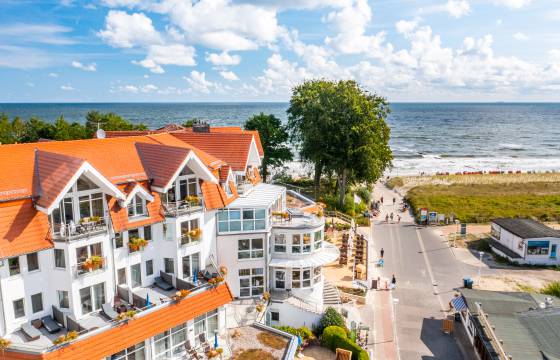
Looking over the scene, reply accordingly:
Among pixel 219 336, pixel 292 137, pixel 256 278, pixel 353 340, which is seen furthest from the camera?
pixel 292 137

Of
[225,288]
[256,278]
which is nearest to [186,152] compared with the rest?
[225,288]

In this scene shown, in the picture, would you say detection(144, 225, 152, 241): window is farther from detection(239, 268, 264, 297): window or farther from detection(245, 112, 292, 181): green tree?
detection(245, 112, 292, 181): green tree

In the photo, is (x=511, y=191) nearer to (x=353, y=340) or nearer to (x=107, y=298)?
(x=353, y=340)

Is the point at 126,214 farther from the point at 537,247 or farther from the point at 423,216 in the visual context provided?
the point at 423,216

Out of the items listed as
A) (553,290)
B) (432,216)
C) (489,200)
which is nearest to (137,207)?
(553,290)

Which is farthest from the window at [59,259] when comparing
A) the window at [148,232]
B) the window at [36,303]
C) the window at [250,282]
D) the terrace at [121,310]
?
the window at [250,282]

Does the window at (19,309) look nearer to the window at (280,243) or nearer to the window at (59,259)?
the window at (59,259)

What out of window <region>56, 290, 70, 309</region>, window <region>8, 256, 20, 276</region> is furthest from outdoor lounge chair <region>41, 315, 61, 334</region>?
window <region>8, 256, 20, 276</region>
